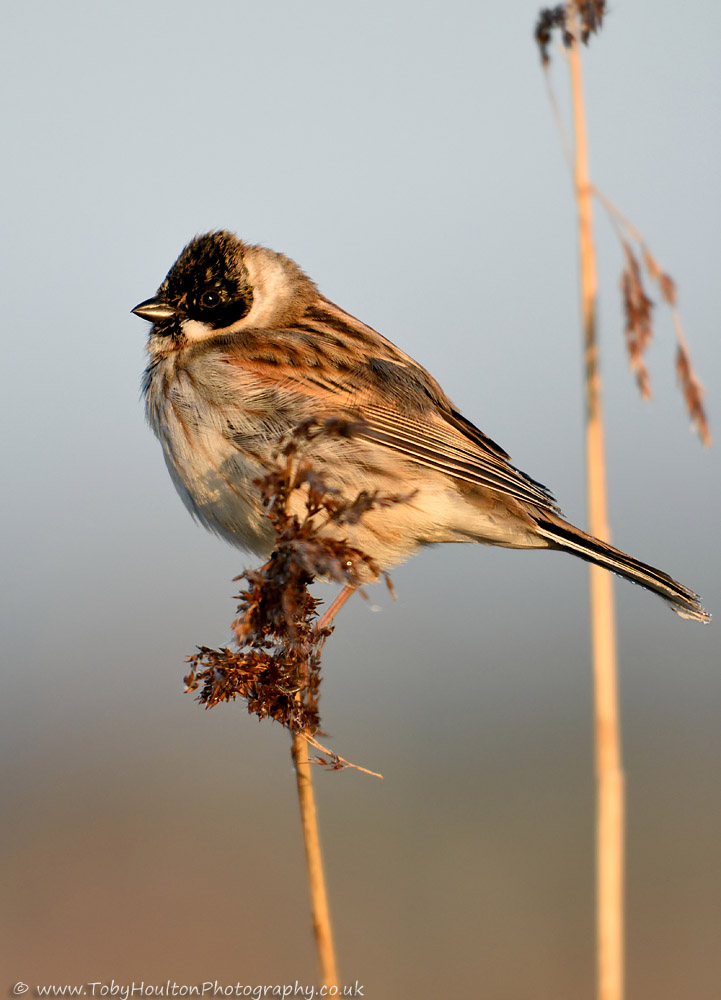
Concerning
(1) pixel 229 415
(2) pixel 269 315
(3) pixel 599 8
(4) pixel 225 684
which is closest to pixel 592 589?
(4) pixel 225 684

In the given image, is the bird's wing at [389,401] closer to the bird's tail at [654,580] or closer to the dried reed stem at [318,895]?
the bird's tail at [654,580]

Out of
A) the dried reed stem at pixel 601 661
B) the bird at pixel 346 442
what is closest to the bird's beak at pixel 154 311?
the bird at pixel 346 442

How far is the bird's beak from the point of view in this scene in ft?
14.5

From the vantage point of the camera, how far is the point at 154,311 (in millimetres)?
4441

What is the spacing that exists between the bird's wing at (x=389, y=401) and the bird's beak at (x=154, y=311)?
482mm

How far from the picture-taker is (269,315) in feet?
14.8

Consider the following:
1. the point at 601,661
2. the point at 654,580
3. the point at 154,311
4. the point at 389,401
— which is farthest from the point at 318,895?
the point at 154,311

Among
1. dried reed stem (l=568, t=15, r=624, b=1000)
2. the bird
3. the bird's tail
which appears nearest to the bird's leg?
the bird

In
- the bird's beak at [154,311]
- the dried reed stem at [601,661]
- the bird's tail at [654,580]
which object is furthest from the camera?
the bird's beak at [154,311]

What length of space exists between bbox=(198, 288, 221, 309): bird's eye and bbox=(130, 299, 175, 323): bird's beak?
0.46ft

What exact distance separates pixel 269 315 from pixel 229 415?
0.91 metres

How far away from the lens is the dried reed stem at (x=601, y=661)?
192 centimetres

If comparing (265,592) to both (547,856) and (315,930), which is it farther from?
(547,856)

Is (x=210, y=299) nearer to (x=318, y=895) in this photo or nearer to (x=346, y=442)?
(x=346, y=442)
